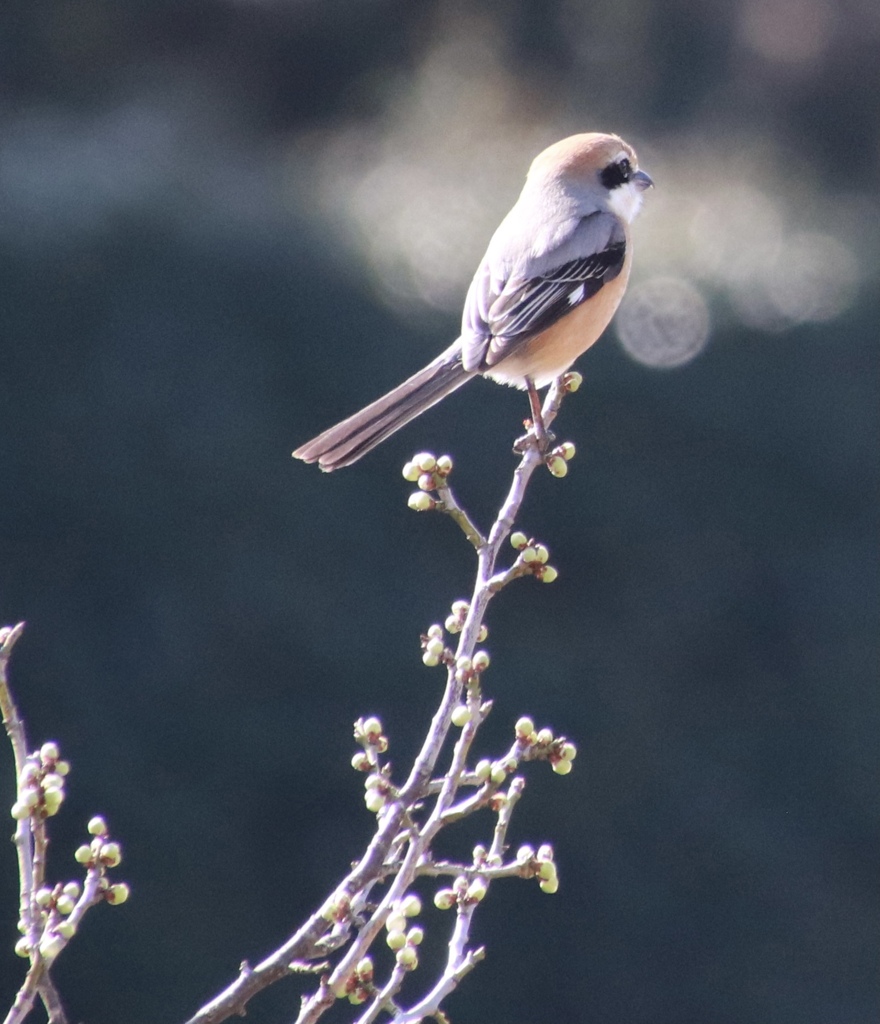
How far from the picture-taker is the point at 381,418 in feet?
10.7

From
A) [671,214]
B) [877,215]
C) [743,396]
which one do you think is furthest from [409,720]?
[877,215]

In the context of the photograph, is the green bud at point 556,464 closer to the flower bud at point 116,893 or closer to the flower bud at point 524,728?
the flower bud at point 524,728

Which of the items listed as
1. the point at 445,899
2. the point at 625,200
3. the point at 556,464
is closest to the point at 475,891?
the point at 445,899

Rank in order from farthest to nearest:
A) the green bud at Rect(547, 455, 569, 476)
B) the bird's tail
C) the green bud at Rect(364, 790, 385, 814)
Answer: the bird's tail, the green bud at Rect(547, 455, 569, 476), the green bud at Rect(364, 790, 385, 814)

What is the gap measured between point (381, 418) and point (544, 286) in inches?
29.5

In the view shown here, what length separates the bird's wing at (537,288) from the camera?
141 inches

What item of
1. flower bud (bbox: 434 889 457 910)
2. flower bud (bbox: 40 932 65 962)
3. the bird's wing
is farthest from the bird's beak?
flower bud (bbox: 40 932 65 962)

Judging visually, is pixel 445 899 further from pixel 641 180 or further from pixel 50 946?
pixel 641 180

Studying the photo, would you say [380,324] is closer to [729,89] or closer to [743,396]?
[743,396]

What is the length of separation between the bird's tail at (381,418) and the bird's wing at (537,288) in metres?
0.06

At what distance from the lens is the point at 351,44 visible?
10.1 m

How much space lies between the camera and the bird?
3441mm

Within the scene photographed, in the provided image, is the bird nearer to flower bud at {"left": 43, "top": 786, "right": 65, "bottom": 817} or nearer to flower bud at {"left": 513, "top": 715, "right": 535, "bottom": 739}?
flower bud at {"left": 513, "top": 715, "right": 535, "bottom": 739}

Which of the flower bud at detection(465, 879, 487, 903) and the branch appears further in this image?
the flower bud at detection(465, 879, 487, 903)
